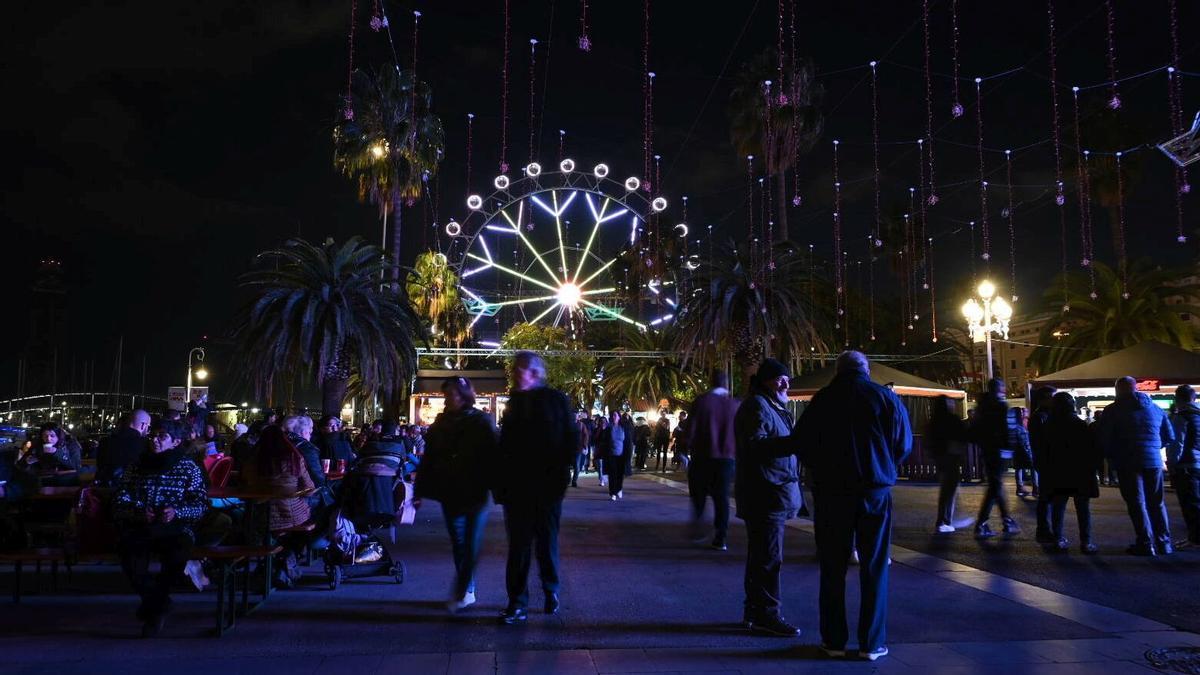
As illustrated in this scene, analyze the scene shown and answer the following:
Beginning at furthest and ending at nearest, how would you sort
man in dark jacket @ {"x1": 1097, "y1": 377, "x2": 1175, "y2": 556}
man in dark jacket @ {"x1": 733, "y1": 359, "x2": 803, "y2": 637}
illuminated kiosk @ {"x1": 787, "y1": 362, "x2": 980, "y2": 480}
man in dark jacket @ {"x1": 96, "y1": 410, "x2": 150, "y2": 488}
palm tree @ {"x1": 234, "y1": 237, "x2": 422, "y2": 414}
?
1. illuminated kiosk @ {"x1": 787, "y1": 362, "x2": 980, "y2": 480}
2. palm tree @ {"x1": 234, "y1": 237, "x2": 422, "y2": 414}
3. man in dark jacket @ {"x1": 96, "y1": 410, "x2": 150, "y2": 488}
4. man in dark jacket @ {"x1": 1097, "y1": 377, "x2": 1175, "y2": 556}
5. man in dark jacket @ {"x1": 733, "y1": 359, "x2": 803, "y2": 637}

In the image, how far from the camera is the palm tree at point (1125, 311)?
3316cm

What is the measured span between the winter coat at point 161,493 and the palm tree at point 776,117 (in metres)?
26.5

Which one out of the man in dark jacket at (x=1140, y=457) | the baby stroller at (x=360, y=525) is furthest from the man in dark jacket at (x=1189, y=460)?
the baby stroller at (x=360, y=525)

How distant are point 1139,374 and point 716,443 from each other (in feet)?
52.0

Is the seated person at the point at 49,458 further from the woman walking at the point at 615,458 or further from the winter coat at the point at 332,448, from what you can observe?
the woman walking at the point at 615,458

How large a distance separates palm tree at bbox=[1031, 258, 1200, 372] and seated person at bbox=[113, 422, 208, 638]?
1265 inches

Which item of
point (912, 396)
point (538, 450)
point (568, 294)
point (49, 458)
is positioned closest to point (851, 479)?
point (538, 450)

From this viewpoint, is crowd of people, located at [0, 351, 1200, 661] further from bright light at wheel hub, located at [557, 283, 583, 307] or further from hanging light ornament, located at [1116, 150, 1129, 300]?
bright light at wheel hub, located at [557, 283, 583, 307]

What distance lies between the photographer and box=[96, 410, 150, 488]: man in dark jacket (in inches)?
375

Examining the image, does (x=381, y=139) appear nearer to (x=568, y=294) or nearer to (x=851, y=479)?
(x=568, y=294)

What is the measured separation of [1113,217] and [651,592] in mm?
35311

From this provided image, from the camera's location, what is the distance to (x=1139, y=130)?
32969 mm

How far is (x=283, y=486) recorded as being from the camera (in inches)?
284

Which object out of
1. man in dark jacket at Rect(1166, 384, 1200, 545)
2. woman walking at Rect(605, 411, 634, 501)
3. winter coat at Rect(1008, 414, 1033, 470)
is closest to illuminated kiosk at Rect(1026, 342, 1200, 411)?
winter coat at Rect(1008, 414, 1033, 470)
